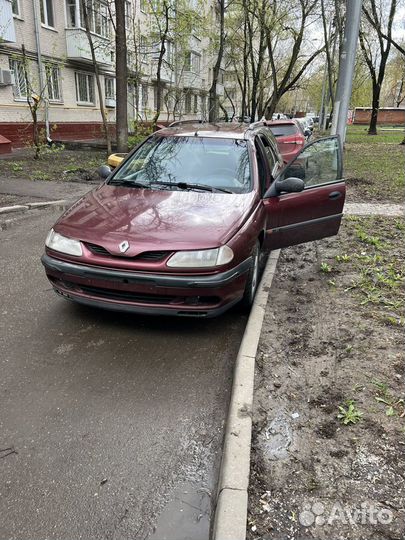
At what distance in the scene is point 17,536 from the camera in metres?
2.00

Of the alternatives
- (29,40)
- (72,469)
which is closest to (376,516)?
(72,469)

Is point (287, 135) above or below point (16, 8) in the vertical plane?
below

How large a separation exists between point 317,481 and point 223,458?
50 centimetres

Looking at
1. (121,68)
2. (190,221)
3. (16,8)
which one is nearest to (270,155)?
(190,221)

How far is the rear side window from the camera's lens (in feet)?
41.0

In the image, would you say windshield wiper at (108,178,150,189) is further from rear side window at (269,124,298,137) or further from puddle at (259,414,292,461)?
rear side window at (269,124,298,137)

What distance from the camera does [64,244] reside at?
364 centimetres

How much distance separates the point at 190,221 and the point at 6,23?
15.9 m

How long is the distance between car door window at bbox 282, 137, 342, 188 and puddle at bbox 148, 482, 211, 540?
352cm

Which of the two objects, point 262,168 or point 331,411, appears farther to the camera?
point 262,168

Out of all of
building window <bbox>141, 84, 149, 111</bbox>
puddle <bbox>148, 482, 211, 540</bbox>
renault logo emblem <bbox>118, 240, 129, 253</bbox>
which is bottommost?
puddle <bbox>148, 482, 211, 540</bbox>

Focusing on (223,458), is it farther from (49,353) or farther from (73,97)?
(73,97)

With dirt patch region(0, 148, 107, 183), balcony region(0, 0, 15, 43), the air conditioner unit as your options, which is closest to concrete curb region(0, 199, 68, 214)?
dirt patch region(0, 148, 107, 183)

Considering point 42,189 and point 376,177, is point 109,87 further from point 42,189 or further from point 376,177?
point 376,177
